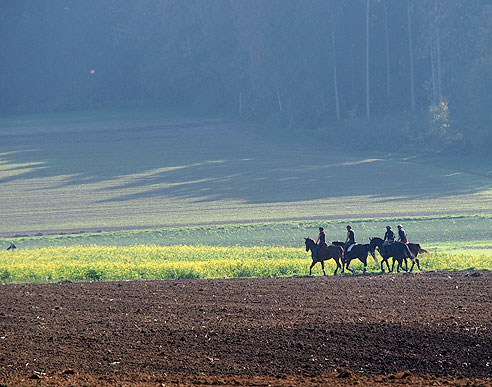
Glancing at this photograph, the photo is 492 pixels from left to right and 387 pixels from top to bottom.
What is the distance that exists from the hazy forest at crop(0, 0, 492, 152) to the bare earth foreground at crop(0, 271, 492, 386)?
53548 millimetres

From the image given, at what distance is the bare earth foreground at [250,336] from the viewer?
509 inches

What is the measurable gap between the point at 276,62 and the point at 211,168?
69.0 feet

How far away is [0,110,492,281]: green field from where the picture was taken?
4041cm

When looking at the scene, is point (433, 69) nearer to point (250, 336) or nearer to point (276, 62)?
point (276, 62)

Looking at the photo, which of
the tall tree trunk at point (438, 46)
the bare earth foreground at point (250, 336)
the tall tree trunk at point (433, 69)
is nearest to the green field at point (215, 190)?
the bare earth foreground at point (250, 336)

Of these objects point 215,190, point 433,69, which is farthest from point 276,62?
point 215,190

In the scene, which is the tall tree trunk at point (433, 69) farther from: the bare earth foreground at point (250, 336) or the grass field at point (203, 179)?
the bare earth foreground at point (250, 336)

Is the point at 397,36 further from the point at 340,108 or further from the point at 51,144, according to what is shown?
the point at 51,144

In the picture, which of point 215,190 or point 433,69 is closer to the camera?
point 215,190

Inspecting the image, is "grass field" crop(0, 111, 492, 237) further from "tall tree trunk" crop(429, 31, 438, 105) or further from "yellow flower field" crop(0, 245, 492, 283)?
"yellow flower field" crop(0, 245, 492, 283)

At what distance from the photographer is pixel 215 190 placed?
58.8m

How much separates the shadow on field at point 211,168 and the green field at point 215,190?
0.40 ft

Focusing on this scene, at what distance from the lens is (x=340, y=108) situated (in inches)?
3290

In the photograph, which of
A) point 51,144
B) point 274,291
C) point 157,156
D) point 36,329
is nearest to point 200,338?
point 36,329
